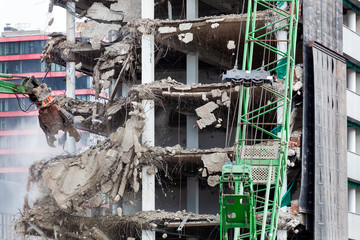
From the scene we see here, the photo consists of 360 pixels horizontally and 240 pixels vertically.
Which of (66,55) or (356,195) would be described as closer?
(356,195)

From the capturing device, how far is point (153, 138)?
55.4 metres

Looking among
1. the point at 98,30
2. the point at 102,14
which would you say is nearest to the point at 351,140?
the point at 98,30

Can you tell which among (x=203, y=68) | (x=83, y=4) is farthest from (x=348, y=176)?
(x=83, y=4)

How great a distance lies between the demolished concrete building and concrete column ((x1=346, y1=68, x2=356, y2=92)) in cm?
316

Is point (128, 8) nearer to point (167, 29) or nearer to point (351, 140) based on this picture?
point (167, 29)

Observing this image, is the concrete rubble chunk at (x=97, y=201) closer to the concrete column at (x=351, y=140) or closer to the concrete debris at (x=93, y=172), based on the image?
the concrete debris at (x=93, y=172)

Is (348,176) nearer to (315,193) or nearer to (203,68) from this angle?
(315,193)

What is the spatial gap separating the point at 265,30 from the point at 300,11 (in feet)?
7.64

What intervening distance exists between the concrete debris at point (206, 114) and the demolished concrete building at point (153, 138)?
0.06 m

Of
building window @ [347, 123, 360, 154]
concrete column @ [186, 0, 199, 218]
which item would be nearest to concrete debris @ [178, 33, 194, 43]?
concrete column @ [186, 0, 199, 218]

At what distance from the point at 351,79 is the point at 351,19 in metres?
3.63

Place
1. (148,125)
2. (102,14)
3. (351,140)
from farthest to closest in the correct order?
(102,14) → (351,140) → (148,125)

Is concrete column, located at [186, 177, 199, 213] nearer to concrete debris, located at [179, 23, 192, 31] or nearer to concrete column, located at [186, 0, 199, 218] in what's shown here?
concrete column, located at [186, 0, 199, 218]

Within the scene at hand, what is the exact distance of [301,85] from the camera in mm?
53156
